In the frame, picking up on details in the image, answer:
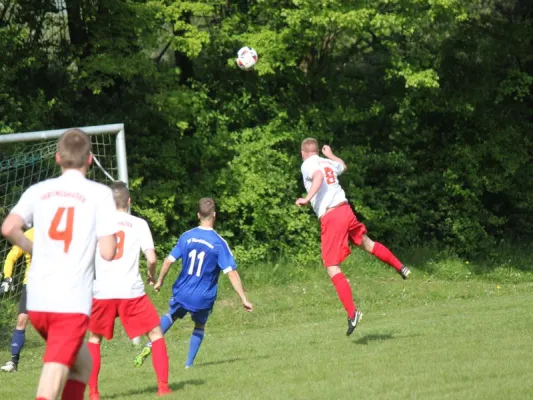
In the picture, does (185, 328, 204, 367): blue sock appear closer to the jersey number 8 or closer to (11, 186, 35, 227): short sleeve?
the jersey number 8

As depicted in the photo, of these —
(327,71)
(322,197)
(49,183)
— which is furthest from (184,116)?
(49,183)

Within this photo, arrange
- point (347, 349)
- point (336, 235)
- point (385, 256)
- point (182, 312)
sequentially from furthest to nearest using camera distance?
point (385, 256) → point (336, 235) → point (347, 349) → point (182, 312)

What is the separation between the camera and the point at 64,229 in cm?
630

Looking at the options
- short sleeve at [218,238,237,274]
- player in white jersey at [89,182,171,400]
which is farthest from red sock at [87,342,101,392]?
short sleeve at [218,238,237,274]

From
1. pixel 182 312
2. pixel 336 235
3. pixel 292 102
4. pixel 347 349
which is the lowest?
pixel 292 102

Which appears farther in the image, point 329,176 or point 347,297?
point 329,176

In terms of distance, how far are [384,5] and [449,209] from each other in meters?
5.98

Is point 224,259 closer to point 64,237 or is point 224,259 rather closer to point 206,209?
point 206,209

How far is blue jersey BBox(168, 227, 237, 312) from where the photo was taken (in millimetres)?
10625

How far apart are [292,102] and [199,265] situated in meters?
14.8

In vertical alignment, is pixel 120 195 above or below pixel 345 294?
above

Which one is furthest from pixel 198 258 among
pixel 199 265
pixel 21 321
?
pixel 21 321

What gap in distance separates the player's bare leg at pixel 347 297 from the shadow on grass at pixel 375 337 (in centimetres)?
58

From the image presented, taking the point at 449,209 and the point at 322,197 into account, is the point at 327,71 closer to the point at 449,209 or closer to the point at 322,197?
the point at 449,209
